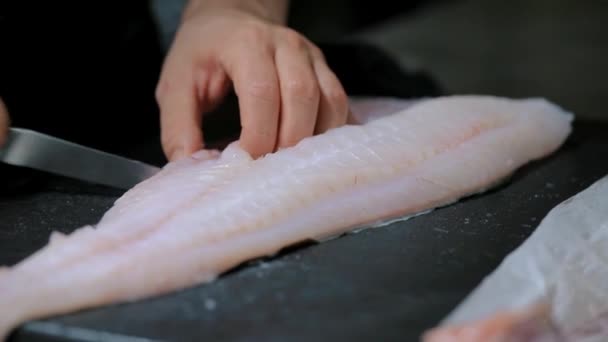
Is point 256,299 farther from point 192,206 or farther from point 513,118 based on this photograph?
point 513,118

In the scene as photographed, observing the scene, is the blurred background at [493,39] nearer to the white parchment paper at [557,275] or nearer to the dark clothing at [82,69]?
the dark clothing at [82,69]

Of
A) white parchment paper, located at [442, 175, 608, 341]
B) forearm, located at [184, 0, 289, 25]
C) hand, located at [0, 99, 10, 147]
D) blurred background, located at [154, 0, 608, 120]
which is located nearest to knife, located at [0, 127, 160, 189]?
hand, located at [0, 99, 10, 147]

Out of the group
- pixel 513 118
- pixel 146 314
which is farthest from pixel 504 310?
pixel 513 118

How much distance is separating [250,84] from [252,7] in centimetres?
49

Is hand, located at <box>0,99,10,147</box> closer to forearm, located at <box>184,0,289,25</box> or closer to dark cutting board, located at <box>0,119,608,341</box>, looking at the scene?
dark cutting board, located at <box>0,119,608,341</box>

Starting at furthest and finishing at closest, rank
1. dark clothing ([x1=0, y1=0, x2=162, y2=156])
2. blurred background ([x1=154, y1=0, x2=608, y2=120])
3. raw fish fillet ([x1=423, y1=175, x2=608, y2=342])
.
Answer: blurred background ([x1=154, y1=0, x2=608, y2=120]), dark clothing ([x1=0, y1=0, x2=162, y2=156]), raw fish fillet ([x1=423, y1=175, x2=608, y2=342])

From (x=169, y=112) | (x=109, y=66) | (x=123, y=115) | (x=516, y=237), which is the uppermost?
(x=516, y=237)

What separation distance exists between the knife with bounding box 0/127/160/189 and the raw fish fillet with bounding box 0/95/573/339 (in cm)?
11

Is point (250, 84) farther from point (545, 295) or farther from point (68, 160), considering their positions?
point (545, 295)

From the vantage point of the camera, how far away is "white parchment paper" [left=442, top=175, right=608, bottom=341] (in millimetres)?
1035

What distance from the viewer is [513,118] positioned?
5.94 ft

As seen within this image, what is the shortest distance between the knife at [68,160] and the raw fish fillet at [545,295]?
0.82 meters

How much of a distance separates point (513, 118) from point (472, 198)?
0.35 metres

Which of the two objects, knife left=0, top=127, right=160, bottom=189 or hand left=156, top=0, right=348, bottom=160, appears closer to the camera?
knife left=0, top=127, right=160, bottom=189
